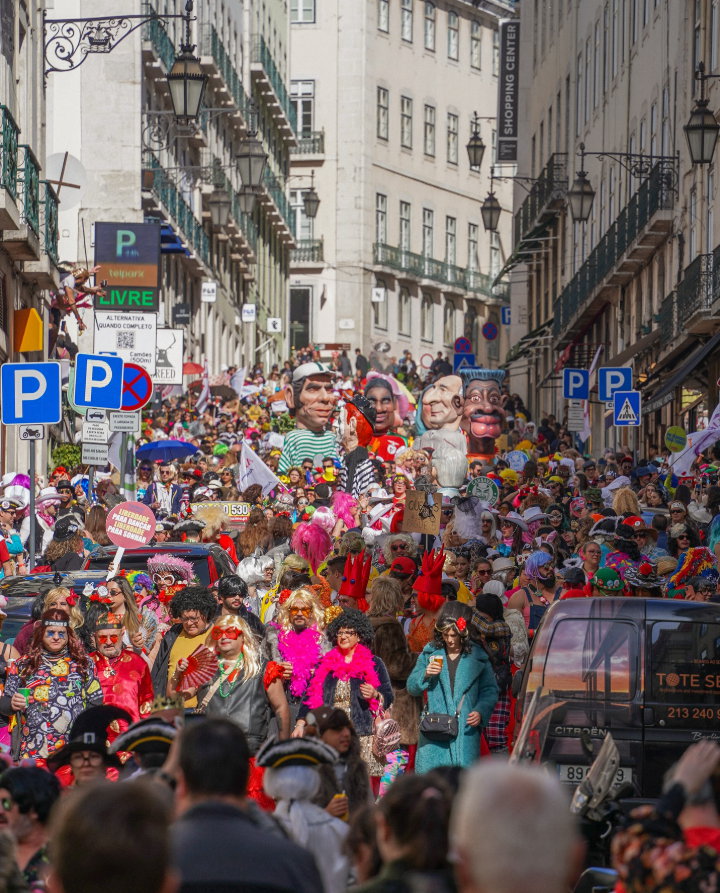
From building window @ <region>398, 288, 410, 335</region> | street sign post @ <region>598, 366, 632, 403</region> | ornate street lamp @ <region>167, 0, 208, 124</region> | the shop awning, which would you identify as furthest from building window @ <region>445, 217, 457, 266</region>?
ornate street lamp @ <region>167, 0, 208, 124</region>

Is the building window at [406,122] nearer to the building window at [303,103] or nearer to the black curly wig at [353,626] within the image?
the building window at [303,103]

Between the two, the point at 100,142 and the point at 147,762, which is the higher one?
the point at 100,142

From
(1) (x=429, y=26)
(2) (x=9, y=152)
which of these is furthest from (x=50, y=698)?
(1) (x=429, y=26)

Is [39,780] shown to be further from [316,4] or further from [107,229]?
[316,4]

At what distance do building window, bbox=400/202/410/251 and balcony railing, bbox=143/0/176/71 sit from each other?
41.0 m

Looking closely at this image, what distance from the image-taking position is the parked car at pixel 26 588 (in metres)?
14.7

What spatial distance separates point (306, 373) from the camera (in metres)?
29.0

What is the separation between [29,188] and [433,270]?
63477 millimetres

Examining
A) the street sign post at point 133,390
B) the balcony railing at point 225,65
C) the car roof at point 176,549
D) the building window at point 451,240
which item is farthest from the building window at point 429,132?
the car roof at point 176,549

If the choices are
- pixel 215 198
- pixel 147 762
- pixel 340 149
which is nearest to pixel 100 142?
pixel 215 198

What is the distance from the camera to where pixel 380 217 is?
87062 millimetres

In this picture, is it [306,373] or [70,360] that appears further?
[70,360]

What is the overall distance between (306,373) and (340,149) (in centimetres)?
5783

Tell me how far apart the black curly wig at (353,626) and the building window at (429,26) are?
268 feet
